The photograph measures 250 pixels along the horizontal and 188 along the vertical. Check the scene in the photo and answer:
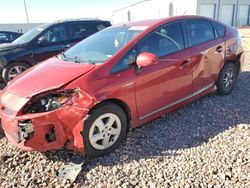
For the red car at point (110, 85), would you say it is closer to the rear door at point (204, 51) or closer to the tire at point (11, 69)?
the rear door at point (204, 51)

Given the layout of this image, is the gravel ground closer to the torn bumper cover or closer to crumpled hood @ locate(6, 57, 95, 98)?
the torn bumper cover

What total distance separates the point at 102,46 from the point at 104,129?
1.33 metres

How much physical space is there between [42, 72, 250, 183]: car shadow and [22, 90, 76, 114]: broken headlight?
2.47 ft

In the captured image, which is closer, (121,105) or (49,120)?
(49,120)

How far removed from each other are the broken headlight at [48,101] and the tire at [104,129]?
35 cm

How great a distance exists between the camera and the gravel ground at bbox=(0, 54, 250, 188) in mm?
2900

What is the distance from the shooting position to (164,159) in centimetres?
324

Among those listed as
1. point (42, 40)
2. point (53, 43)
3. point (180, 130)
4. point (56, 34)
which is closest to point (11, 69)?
point (42, 40)

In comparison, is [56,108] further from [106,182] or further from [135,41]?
[135,41]

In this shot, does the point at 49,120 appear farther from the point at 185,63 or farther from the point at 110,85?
the point at 185,63

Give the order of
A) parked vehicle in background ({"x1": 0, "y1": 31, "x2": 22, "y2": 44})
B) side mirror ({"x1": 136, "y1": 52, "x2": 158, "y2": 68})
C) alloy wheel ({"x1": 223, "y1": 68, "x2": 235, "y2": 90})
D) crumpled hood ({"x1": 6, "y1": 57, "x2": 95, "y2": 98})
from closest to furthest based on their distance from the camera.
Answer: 1. crumpled hood ({"x1": 6, "y1": 57, "x2": 95, "y2": 98})
2. side mirror ({"x1": 136, "y1": 52, "x2": 158, "y2": 68})
3. alloy wheel ({"x1": 223, "y1": 68, "x2": 235, "y2": 90})
4. parked vehicle in background ({"x1": 0, "y1": 31, "x2": 22, "y2": 44})

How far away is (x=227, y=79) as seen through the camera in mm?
5168

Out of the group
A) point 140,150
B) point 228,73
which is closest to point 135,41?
→ point 140,150

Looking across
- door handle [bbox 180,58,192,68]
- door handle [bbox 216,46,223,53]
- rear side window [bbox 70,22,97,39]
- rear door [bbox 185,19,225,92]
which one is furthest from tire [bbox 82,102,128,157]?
rear side window [bbox 70,22,97,39]
